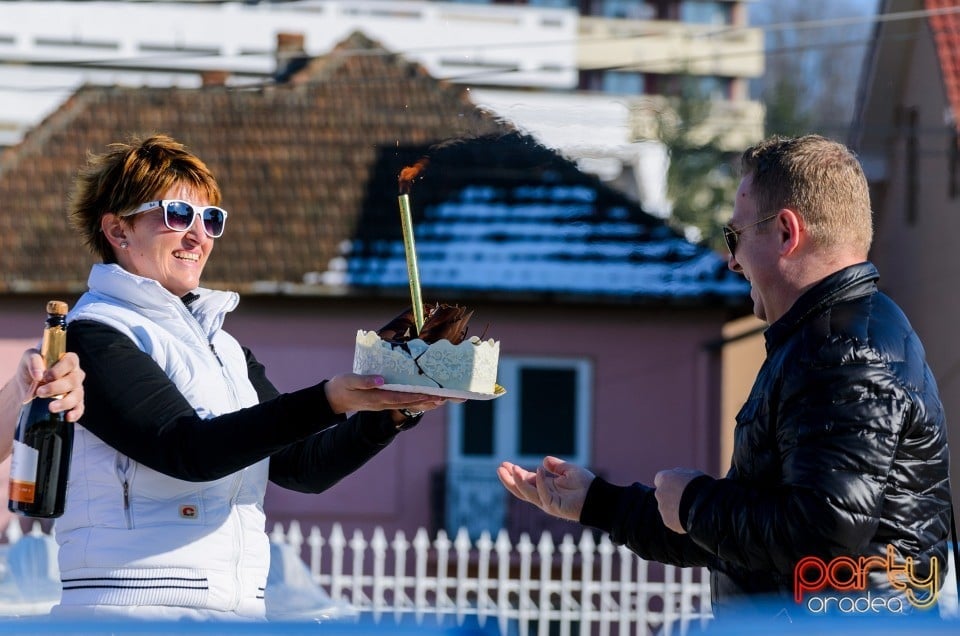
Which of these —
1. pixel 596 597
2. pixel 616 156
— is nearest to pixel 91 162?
pixel 616 156

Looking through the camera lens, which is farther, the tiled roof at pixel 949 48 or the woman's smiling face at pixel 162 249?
the tiled roof at pixel 949 48

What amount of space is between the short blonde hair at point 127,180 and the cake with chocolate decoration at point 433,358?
58 centimetres

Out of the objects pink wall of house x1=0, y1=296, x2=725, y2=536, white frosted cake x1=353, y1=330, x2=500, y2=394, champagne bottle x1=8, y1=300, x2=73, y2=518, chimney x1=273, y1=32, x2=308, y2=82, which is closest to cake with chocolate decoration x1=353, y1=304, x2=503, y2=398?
white frosted cake x1=353, y1=330, x2=500, y2=394

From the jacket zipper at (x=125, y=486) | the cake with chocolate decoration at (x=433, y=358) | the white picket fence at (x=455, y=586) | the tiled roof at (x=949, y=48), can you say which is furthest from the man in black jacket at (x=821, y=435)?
the tiled roof at (x=949, y=48)

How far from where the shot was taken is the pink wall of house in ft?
44.0

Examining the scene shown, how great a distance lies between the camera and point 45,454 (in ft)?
8.65

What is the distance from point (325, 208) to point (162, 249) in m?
11.1

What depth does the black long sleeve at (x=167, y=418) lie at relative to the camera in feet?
8.20

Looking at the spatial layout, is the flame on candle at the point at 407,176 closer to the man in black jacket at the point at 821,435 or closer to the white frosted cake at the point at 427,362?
the white frosted cake at the point at 427,362

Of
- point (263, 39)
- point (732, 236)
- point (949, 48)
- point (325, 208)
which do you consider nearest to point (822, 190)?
point (732, 236)

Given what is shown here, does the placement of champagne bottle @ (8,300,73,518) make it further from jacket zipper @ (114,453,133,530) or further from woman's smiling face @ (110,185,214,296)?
woman's smiling face @ (110,185,214,296)

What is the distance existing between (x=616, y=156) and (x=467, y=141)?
86 centimetres

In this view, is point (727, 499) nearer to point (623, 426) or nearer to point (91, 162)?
point (91, 162)

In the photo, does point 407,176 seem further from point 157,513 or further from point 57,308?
point 157,513
